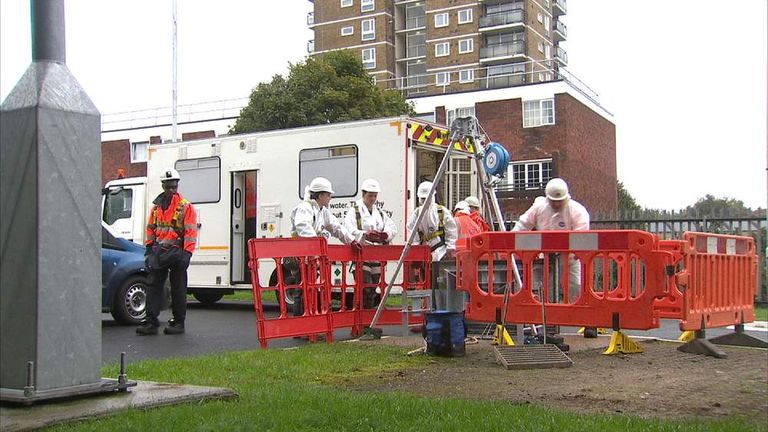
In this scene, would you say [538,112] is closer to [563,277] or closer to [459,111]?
[459,111]

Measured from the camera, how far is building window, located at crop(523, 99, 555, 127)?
44.9 meters

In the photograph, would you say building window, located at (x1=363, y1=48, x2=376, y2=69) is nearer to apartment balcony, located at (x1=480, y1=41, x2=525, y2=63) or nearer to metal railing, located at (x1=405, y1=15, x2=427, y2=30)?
metal railing, located at (x1=405, y1=15, x2=427, y2=30)

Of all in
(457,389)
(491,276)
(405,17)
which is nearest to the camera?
(457,389)

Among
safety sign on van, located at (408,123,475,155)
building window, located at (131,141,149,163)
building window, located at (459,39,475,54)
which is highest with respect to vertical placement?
building window, located at (459,39,475,54)

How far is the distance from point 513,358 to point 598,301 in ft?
3.56

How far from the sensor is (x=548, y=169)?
1779 inches

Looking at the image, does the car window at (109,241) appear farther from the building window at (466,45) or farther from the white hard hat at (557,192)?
the building window at (466,45)

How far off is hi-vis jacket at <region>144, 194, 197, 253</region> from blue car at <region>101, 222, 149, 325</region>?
4.72 feet

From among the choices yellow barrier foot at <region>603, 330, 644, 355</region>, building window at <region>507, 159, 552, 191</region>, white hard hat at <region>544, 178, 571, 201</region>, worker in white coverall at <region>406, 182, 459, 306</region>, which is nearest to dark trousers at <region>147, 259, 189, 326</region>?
worker in white coverall at <region>406, 182, 459, 306</region>

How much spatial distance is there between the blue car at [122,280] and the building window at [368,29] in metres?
65.0

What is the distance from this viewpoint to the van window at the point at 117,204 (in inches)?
650

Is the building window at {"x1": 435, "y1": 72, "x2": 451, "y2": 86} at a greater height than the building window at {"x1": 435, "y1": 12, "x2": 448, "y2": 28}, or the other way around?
the building window at {"x1": 435, "y1": 12, "x2": 448, "y2": 28}

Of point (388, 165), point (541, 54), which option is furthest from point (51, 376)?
point (541, 54)

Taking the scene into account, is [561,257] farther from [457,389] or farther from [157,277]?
[157,277]
